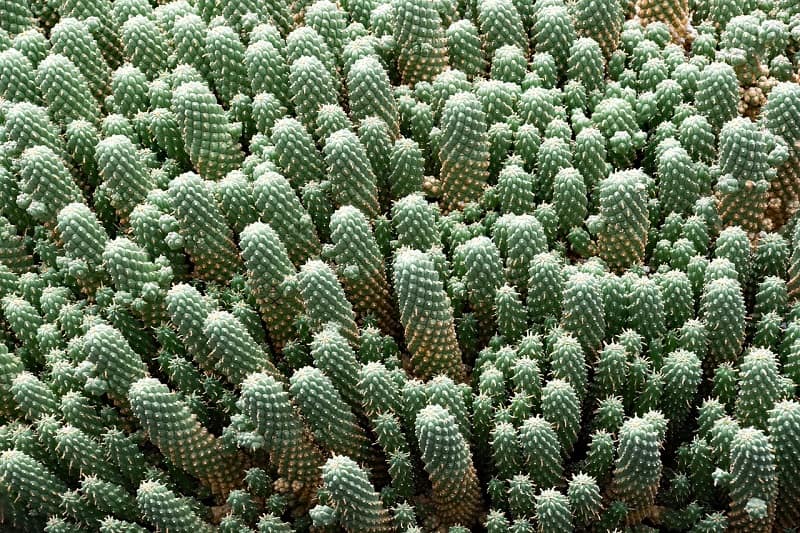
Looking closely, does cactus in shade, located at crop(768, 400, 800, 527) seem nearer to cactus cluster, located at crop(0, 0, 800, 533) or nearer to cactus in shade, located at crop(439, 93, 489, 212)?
cactus cluster, located at crop(0, 0, 800, 533)

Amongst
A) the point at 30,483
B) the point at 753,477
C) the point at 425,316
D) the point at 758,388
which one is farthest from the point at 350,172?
the point at 753,477

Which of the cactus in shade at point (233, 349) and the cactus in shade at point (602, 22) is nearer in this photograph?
the cactus in shade at point (233, 349)

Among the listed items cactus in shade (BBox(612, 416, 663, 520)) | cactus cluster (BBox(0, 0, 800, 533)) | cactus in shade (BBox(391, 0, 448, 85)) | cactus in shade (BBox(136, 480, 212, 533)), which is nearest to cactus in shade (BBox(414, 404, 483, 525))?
cactus cluster (BBox(0, 0, 800, 533))

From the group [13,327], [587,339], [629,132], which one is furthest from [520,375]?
[13,327]

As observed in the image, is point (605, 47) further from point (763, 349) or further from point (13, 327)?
point (13, 327)

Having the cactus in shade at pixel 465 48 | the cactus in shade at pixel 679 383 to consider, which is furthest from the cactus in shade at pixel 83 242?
the cactus in shade at pixel 679 383

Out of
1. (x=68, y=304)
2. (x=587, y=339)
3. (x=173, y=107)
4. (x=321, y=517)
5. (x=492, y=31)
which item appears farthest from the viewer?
(x=492, y=31)

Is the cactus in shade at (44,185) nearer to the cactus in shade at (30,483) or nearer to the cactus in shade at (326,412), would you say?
the cactus in shade at (30,483)
